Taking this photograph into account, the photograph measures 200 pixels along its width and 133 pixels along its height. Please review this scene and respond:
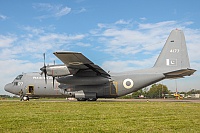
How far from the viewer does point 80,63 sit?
78.7 feet

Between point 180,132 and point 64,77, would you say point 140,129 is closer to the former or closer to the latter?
point 180,132

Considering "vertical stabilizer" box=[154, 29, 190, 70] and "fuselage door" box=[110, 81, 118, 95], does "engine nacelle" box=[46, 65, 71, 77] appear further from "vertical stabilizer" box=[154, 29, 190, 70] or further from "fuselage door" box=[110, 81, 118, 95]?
"vertical stabilizer" box=[154, 29, 190, 70]

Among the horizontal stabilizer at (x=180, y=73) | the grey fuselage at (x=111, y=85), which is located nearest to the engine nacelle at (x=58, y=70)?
the grey fuselage at (x=111, y=85)

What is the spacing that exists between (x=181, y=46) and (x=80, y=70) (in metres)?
11.6

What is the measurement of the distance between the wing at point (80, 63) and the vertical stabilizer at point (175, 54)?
680 centimetres

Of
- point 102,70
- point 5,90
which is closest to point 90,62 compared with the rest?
point 102,70

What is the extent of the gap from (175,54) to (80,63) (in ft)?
35.9

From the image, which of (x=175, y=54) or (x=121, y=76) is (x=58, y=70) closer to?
(x=121, y=76)

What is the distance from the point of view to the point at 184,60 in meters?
26.7

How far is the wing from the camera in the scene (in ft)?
73.9

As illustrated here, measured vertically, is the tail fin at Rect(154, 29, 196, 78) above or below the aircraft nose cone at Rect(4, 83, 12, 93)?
above

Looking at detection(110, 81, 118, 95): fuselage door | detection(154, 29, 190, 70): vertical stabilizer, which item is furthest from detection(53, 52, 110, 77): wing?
detection(154, 29, 190, 70): vertical stabilizer

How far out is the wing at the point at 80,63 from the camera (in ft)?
73.9

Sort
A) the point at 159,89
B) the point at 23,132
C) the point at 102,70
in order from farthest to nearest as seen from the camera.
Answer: the point at 159,89, the point at 102,70, the point at 23,132
